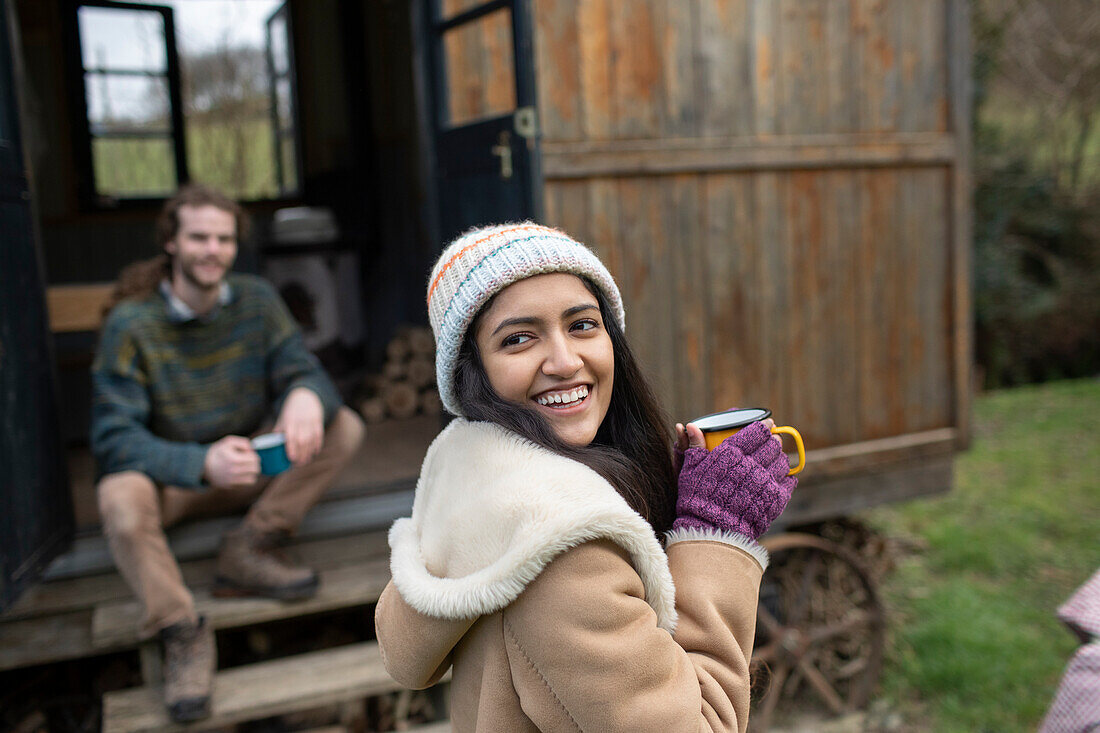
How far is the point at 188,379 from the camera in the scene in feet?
11.1

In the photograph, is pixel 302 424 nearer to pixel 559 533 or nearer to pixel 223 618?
pixel 223 618

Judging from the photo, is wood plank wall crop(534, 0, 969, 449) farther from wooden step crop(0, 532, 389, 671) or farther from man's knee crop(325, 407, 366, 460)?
wooden step crop(0, 532, 389, 671)

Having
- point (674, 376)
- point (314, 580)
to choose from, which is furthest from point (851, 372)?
point (314, 580)

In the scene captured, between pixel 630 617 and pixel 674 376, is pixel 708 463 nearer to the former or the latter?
pixel 630 617

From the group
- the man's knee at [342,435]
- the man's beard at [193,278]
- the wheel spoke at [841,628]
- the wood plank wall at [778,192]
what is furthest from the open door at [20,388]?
the wheel spoke at [841,628]

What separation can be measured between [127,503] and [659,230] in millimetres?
2338

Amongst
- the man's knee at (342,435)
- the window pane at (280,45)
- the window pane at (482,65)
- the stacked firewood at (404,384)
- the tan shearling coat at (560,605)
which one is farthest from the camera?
the window pane at (280,45)

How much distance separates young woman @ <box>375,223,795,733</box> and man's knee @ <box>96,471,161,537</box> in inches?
78.3

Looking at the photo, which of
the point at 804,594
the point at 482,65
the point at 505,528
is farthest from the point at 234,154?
the point at 505,528

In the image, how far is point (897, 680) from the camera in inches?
183

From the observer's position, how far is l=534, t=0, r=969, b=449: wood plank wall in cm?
372

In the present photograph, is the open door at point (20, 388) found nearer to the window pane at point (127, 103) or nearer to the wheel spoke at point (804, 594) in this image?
the window pane at point (127, 103)

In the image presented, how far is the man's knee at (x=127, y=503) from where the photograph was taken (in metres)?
2.98

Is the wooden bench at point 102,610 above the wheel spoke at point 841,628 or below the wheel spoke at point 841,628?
above
